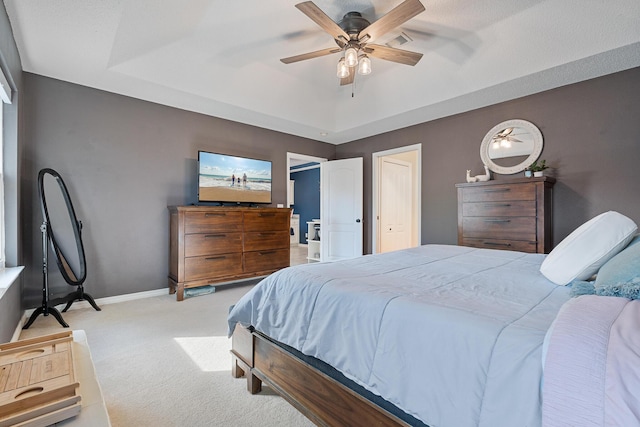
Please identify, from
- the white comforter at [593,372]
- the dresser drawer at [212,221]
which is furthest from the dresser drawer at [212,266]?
the white comforter at [593,372]

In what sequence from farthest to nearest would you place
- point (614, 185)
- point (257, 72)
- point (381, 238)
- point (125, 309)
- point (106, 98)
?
point (381, 238), point (257, 72), point (106, 98), point (125, 309), point (614, 185)

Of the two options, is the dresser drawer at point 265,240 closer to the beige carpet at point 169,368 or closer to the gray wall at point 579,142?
the beige carpet at point 169,368

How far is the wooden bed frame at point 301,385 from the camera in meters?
1.11

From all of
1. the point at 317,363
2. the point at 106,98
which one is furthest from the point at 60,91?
the point at 317,363

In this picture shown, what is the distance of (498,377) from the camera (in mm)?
755

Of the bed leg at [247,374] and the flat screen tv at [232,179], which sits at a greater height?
the flat screen tv at [232,179]

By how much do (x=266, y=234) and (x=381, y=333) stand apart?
324 cm

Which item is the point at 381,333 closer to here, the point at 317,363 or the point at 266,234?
the point at 317,363

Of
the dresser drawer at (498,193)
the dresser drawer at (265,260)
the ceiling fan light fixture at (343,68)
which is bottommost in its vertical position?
the dresser drawer at (265,260)

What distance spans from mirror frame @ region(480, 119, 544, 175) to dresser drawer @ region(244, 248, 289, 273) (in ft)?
9.92

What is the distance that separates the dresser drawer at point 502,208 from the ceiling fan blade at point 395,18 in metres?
2.11

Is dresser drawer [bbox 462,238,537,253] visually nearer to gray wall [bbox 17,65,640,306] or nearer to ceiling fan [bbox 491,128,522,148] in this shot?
gray wall [bbox 17,65,640,306]

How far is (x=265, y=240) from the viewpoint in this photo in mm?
4105

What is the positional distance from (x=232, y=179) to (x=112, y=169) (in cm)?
139
